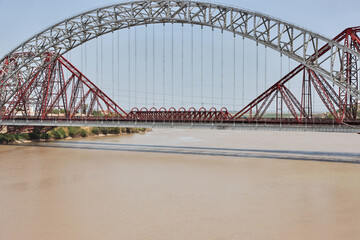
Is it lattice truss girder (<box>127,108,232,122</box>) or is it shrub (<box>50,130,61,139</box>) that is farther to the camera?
shrub (<box>50,130,61,139</box>)

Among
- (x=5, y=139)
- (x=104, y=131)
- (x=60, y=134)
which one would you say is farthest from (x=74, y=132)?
(x=5, y=139)

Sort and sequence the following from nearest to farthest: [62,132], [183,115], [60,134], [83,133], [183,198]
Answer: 1. [183,198]
2. [183,115]
3. [60,134]
4. [62,132]
5. [83,133]

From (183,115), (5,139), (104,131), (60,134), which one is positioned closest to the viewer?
(183,115)

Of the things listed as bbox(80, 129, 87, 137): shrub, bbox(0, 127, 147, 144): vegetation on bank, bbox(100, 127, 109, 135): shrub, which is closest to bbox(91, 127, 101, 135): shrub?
bbox(0, 127, 147, 144): vegetation on bank

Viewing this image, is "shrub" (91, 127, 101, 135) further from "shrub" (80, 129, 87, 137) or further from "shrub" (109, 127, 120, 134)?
"shrub" (109, 127, 120, 134)

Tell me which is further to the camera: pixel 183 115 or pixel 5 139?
pixel 5 139

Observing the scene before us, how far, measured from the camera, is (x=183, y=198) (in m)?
15.2

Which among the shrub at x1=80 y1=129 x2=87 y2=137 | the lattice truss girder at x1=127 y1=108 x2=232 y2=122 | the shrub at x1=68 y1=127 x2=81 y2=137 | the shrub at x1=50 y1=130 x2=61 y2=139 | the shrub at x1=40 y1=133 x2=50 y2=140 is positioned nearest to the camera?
the lattice truss girder at x1=127 y1=108 x2=232 y2=122

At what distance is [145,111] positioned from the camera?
1362 inches

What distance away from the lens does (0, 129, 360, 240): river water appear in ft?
37.7

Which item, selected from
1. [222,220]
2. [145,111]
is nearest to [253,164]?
[222,220]

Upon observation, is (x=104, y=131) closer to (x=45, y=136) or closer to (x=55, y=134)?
(x=55, y=134)

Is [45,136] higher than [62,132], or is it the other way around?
[62,132]

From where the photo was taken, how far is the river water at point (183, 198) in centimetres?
1148
